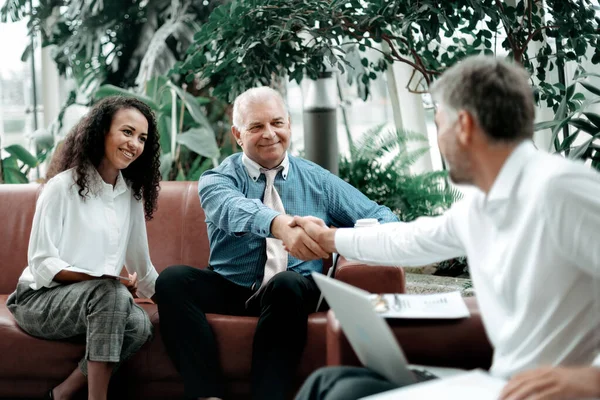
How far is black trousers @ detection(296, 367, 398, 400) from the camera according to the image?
146cm

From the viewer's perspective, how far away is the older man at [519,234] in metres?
1.23

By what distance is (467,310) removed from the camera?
177cm

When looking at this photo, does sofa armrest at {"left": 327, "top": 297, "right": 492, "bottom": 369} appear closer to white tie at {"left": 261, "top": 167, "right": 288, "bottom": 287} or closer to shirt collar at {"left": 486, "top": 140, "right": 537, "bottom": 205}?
shirt collar at {"left": 486, "top": 140, "right": 537, "bottom": 205}

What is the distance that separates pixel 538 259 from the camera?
1.29 metres

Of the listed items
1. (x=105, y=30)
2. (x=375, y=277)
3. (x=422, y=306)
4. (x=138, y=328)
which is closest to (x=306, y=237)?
(x=375, y=277)

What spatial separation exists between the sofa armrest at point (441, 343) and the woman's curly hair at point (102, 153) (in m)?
1.23

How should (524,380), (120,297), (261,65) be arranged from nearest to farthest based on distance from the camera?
1. (524,380)
2. (120,297)
3. (261,65)

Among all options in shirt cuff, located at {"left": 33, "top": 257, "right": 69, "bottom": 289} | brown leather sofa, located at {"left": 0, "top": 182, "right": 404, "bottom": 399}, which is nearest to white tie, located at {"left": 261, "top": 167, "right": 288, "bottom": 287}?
brown leather sofa, located at {"left": 0, "top": 182, "right": 404, "bottom": 399}

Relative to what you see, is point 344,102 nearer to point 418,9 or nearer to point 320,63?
point 320,63

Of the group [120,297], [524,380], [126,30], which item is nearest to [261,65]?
[120,297]

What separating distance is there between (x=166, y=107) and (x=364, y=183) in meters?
1.24

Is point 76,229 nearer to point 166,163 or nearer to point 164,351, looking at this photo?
point 164,351

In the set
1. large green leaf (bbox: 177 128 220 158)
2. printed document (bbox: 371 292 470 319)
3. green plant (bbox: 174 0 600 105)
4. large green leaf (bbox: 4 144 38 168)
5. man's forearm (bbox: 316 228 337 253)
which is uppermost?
green plant (bbox: 174 0 600 105)

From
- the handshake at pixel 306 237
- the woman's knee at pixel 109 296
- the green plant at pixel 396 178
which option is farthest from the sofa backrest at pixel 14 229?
the green plant at pixel 396 178
